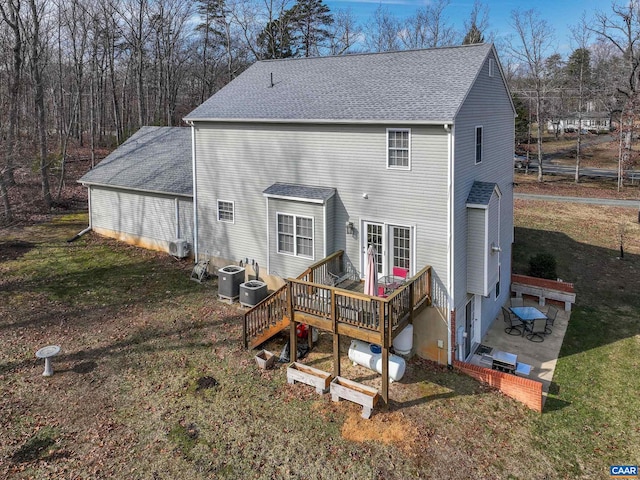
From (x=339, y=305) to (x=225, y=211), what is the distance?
290 inches

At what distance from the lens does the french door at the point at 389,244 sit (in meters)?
13.1

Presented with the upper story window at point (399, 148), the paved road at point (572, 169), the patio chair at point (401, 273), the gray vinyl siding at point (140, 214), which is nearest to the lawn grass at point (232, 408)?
the patio chair at point (401, 273)

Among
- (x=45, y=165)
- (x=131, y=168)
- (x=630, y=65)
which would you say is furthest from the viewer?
(x=630, y=65)

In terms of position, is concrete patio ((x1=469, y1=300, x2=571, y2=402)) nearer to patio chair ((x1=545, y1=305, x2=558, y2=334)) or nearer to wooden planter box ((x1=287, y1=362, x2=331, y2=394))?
patio chair ((x1=545, y1=305, x2=558, y2=334))

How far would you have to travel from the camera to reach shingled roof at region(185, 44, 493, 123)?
12.7 meters

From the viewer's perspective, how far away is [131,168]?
2209 cm

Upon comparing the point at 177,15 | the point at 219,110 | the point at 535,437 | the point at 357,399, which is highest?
the point at 177,15

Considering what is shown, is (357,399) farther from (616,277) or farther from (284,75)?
(616,277)

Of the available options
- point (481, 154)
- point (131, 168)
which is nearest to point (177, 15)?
point (131, 168)

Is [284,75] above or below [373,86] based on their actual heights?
above

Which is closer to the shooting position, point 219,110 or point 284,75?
point 219,110

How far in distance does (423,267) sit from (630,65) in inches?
1383

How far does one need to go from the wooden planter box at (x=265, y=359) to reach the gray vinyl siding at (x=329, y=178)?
361 cm

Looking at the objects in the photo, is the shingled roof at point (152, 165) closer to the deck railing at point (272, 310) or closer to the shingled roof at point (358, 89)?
the shingled roof at point (358, 89)
